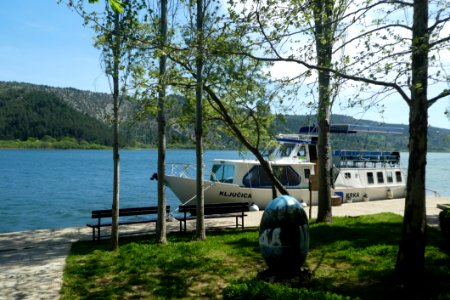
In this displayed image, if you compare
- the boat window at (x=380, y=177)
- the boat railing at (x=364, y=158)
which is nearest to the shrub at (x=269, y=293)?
the boat railing at (x=364, y=158)

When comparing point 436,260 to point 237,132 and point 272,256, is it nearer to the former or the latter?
point 272,256

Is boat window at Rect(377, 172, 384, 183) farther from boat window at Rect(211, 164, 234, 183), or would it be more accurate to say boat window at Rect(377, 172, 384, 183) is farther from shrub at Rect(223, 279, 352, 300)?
shrub at Rect(223, 279, 352, 300)

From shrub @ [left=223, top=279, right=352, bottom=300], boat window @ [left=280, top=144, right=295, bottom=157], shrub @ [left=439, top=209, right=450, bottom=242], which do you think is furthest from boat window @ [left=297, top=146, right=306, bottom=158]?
shrub @ [left=223, top=279, right=352, bottom=300]

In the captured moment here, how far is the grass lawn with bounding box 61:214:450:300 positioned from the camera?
7.46m

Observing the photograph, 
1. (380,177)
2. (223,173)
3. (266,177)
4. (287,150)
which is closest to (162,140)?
(223,173)

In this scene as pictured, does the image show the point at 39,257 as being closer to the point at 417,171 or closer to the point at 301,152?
the point at 417,171

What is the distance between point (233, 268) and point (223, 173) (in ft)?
47.7

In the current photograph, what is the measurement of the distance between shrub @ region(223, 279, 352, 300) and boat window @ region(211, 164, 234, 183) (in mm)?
16623

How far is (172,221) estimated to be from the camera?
679 inches

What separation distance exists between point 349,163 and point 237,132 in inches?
723

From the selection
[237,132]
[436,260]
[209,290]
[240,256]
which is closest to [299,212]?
[209,290]

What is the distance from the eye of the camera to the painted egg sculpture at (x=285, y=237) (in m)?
7.81

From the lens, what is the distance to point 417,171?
7.62 metres

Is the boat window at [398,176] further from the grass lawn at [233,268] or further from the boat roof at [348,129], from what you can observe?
the grass lawn at [233,268]
